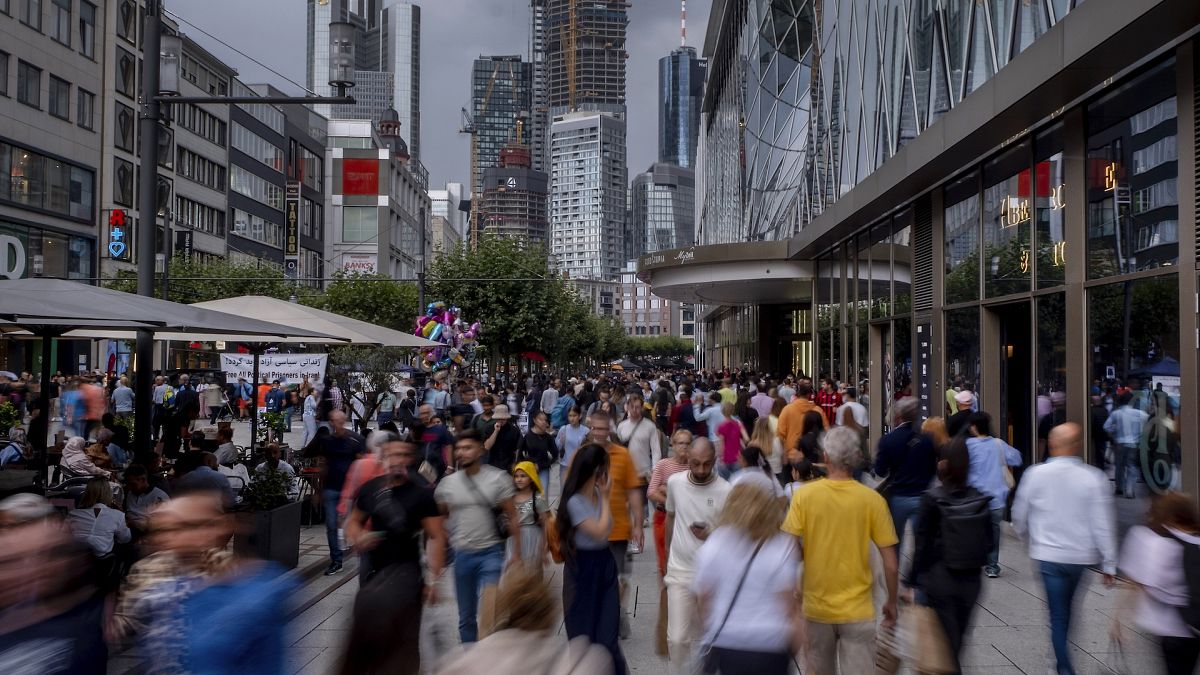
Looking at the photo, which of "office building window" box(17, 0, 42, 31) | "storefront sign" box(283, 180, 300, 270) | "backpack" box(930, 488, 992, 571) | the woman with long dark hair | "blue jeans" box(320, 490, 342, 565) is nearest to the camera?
"backpack" box(930, 488, 992, 571)

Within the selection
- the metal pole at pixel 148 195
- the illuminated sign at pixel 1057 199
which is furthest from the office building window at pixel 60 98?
the illuminated sign at pixel 1057 199

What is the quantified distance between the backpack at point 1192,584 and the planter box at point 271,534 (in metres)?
7.40

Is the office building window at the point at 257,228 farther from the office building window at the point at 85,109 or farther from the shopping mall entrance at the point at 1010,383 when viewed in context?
the shopping mall entrance at the point at 1010,383

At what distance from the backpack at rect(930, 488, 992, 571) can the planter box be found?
6233 millimetres

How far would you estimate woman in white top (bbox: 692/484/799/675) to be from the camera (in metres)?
4.41

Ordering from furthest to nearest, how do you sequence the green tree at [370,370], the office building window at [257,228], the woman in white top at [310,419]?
the office building window at [257,228], the green tree at [370,370], the woman in white top at [310,419]

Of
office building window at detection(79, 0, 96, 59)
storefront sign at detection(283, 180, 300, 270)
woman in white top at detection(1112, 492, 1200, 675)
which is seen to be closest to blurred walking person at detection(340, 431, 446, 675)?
woman in white top at detection(1112, 492, 1200, 675)

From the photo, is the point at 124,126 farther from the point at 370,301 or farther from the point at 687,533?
the point at 687,533

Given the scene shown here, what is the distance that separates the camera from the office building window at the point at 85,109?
142ft

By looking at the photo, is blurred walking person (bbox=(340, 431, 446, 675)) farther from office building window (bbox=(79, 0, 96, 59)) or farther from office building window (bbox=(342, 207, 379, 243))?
office building window (bbox=(342, 207, 379, 243))

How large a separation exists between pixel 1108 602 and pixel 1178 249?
3.67 m

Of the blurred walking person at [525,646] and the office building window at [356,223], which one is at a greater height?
the office building window at [356,223]

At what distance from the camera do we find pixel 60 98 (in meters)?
41.8

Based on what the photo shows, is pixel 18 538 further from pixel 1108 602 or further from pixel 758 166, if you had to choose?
pixel 758 166
